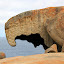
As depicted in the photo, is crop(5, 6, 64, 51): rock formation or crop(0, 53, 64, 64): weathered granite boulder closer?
crop(0, 53, 64, 64): weathered granite boulder

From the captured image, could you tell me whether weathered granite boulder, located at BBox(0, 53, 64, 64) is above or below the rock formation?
below

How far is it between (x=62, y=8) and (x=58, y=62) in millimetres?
9337

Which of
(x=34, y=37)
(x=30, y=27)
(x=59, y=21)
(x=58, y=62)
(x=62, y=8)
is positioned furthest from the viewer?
(x=34, y=37)

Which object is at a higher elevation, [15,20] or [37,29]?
[15,20]

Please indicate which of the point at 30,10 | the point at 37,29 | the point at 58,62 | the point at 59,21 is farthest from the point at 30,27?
the point at 58,62

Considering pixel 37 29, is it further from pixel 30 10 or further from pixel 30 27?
pixel 30 10

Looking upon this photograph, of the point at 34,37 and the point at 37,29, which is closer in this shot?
the point at 37,29

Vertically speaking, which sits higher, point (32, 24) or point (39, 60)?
point (32, 24)

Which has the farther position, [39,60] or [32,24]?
[32,24]

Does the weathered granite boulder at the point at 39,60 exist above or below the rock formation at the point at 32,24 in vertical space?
below

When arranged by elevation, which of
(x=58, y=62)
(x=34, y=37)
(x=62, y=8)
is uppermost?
(x=62, y=8)

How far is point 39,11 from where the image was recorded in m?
14.4

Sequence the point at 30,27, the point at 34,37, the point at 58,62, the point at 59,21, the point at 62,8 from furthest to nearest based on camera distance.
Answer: the point at 34,37, the point at 30,27, the point at 62,8, the point at 59,21, the point at 58,62

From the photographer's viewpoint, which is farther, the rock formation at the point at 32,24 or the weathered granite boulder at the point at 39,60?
the rock formation at the point at 32,24
